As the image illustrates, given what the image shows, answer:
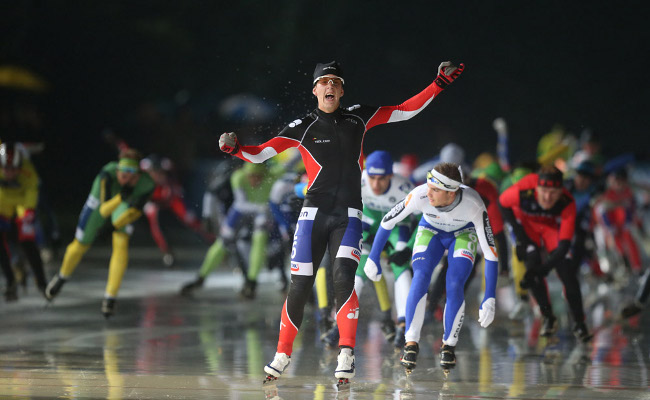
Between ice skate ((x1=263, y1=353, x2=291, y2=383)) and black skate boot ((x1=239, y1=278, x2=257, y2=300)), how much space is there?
689 cm

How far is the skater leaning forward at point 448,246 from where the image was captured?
8.23 metres

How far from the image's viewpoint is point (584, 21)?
112 ft

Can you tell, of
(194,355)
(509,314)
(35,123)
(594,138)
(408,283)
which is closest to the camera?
(194,355)

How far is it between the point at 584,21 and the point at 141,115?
15.8m

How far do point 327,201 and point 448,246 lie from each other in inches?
59.7

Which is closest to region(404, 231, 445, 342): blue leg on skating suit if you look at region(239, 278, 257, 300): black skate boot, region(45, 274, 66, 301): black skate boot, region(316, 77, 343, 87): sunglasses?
region(316, 77, 343, 87): sunglasses

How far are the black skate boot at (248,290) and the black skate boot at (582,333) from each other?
5596 mm

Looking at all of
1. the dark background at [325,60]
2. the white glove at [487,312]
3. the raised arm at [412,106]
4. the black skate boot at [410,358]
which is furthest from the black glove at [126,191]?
the dark background at [325,60]

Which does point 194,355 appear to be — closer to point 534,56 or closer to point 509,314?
point 509,314

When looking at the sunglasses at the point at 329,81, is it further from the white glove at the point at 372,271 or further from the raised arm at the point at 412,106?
the white glove at the point at 372,271

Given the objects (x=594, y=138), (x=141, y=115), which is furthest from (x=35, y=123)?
(x=594, y=138)

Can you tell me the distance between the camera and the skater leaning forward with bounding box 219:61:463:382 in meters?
7.69

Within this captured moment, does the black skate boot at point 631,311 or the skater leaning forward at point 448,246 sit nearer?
the skater leaning forward at point 448,246

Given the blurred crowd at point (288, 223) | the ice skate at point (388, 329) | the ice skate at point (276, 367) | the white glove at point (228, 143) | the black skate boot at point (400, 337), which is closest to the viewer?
the white glove at point (228, 143)
